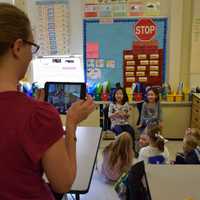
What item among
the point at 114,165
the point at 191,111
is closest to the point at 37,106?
the point at 114,165

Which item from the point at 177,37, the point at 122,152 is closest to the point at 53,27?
the point at 177,37

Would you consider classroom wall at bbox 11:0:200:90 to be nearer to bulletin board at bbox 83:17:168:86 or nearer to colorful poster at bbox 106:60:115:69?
bulletin board at bbox 83:17:168:86

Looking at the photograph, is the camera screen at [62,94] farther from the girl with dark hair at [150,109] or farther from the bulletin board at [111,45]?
the bulletin board at [111,45]

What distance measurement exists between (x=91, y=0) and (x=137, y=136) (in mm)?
2009

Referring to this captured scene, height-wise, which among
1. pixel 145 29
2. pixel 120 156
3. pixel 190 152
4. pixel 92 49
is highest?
pixel 145 29

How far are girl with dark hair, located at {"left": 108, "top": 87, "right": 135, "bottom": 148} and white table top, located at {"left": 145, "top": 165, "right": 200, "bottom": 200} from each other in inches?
91.8

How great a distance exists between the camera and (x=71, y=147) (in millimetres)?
820

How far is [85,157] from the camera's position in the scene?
6.61 ft

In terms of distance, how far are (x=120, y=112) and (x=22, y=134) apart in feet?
10.7

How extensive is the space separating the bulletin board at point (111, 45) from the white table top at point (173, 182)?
2.90 metres

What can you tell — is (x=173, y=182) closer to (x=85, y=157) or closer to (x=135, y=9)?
(x=85, y=157)

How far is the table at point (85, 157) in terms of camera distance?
1627mm

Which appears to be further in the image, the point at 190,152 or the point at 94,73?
the point at 94,73

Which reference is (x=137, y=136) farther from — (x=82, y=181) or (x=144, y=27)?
(x=82, y=181)
